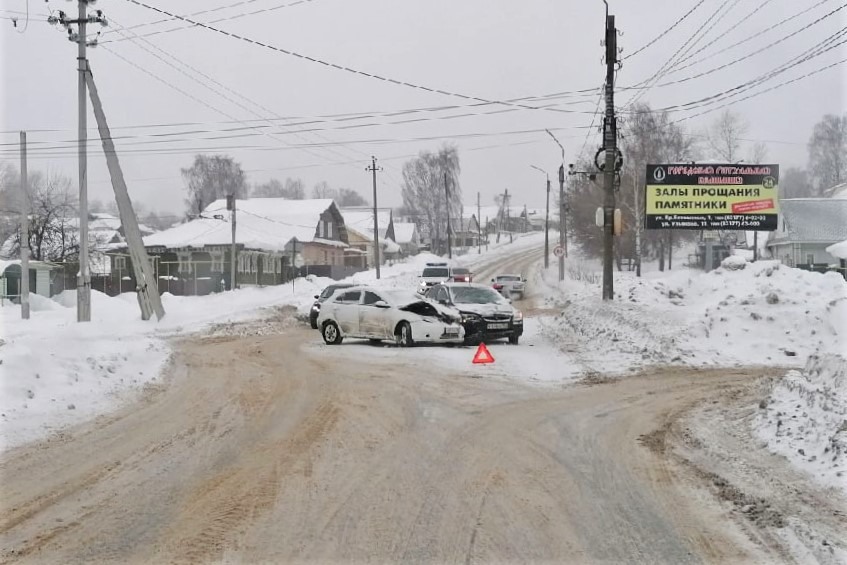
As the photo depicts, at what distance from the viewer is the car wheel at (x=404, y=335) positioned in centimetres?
1891

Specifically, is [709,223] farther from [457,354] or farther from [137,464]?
[137,464]

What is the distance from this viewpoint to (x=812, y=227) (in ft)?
172

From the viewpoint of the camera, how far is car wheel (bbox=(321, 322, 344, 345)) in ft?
67.6

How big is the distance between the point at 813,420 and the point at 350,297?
13.6 meters

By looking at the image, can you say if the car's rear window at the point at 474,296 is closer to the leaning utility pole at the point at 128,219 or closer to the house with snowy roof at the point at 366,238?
the leaning utility pole at the point at 128,219

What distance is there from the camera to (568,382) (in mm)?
13461

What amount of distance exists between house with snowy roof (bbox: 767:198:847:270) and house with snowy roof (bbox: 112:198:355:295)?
31580 millimetres

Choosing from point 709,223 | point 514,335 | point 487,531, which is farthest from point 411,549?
point 709,223

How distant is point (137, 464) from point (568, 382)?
7.67m

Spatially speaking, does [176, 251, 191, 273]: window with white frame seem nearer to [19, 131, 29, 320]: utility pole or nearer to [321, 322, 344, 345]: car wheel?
[19, 131, 29, 320]: utility pole

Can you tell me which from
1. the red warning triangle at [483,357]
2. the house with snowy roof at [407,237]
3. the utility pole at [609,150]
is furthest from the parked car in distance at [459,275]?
the house with snowy roof at [407,237]

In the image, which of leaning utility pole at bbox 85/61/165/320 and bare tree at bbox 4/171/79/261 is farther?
bare tree at bbox 4/171/79/261

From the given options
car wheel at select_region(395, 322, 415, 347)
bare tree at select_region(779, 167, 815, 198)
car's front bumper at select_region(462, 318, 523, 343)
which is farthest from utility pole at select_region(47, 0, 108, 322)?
bare tree at select_region(779, 167, 815, 198)

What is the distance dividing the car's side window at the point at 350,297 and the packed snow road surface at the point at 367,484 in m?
8.28
